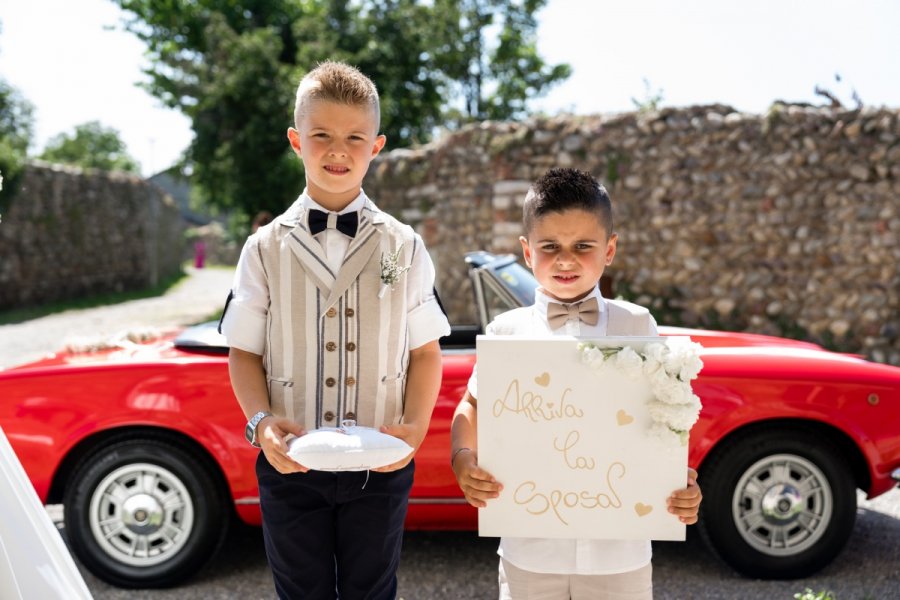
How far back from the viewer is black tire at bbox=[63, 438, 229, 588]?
11.1 ft

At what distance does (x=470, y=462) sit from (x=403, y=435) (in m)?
0.17

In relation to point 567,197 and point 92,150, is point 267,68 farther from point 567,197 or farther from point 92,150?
point 92,150

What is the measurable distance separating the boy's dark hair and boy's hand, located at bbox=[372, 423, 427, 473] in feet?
1.87

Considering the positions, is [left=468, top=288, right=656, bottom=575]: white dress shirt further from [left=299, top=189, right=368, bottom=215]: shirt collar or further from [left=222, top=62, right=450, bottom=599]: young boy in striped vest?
[left=299, top=189, right=368, bottom=215]: shirt collar

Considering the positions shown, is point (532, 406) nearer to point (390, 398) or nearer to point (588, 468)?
point (588, 468)

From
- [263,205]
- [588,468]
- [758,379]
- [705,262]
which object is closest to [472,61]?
[263,205]

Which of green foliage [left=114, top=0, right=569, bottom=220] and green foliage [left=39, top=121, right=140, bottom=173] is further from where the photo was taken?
green foliage [left=39, top=121, right=140, bottom=173]

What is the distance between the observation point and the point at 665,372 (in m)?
1.73

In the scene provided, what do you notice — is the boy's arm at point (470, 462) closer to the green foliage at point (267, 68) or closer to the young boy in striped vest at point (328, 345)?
the young boy in striped vest at point (328, 345)

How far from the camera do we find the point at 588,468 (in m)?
1.81

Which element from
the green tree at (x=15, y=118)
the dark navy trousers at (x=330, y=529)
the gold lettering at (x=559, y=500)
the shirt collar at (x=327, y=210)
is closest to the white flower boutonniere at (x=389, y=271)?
the shirt collar at (x=327, y=210)

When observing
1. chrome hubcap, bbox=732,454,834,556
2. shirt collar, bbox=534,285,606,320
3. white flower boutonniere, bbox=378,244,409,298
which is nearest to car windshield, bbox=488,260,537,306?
chrome hubcap, bbox=732,454,834,556

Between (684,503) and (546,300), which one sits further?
(546,300)

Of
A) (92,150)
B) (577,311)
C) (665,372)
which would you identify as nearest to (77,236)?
(577,311)
